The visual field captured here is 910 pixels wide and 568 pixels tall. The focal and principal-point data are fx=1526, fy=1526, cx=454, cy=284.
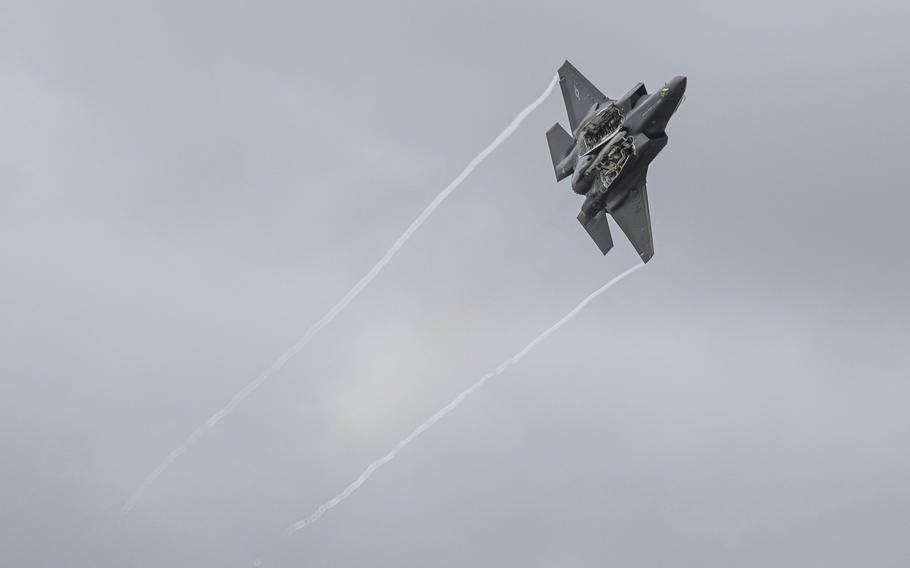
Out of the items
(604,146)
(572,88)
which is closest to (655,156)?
(604,146)

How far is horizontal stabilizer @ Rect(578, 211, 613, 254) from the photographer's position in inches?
5212

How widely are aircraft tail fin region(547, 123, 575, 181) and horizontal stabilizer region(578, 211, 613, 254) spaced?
4073mm

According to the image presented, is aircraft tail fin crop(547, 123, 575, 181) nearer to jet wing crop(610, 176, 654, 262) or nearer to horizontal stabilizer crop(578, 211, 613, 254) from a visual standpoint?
horizontal stabilizer crop(578, 211, 613, 254)

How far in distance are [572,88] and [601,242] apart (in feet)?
45.6

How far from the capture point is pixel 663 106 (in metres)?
121

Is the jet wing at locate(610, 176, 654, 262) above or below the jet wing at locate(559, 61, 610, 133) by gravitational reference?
below

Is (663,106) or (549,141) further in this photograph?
(549,141)

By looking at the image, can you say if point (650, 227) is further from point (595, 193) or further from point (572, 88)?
point (572, 88)

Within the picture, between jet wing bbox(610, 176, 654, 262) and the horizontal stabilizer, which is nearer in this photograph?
jet wing bbox(610, 176, 654, 262)

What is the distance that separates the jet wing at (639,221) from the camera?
423 feet

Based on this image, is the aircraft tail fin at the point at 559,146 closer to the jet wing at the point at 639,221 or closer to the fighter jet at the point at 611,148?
the fighter jet at the point at 611,148

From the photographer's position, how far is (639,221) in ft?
424

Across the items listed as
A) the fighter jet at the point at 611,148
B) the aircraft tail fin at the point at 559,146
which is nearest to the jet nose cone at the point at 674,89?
the fighter jet at the point at 611,148

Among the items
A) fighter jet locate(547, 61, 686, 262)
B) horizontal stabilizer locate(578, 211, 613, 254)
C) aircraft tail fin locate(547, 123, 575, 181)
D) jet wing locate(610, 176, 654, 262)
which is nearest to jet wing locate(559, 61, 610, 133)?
fighter jet locate(547, 61, 686, 262)
